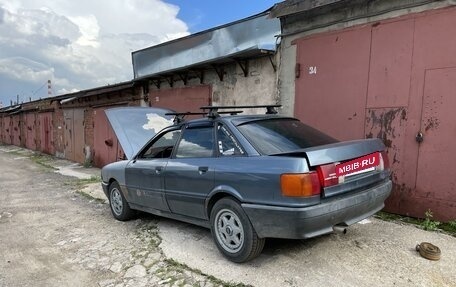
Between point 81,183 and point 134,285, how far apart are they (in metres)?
7.16

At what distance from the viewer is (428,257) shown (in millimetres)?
3896

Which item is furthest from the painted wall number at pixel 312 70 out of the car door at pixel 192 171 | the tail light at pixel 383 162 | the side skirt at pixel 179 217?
the side skirt at pixel 179 217

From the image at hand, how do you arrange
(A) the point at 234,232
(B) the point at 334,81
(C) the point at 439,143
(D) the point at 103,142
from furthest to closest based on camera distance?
1. (D) the point at 103,142
2. (B) the point at 334,81
3. (C) the point at 439,143
4. (A) the point at 234,232

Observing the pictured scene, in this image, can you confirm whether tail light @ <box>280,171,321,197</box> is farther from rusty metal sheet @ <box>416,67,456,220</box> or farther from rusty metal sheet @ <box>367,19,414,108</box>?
rusty metal sheet @ <box>367,19,414,108</box>

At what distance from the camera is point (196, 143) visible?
4.54 metres

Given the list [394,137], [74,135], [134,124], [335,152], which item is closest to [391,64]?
[394,137]

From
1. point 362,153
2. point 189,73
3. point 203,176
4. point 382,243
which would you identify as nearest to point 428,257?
point 382,243

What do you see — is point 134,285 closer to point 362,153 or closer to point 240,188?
point 240,188

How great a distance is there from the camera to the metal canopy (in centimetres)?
745

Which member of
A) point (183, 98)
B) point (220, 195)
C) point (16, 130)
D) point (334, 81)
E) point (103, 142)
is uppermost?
point (334, 81)

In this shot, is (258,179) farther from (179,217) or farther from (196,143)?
(179,217)

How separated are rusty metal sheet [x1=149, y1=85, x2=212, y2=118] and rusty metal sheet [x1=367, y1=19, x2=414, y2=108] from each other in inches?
171

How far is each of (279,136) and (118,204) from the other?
322 centimetres

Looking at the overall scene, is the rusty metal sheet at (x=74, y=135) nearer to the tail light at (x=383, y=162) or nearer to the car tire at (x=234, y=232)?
the car tire at (x=234, y=232)
